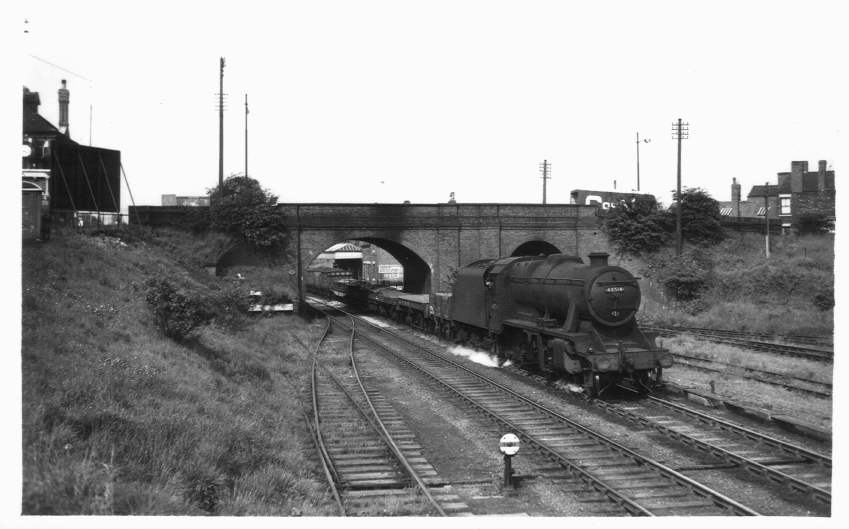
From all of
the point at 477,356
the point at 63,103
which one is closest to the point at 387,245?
the point at 477,356

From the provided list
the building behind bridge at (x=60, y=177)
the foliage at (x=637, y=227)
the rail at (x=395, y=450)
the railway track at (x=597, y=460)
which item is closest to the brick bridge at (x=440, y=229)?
the foliage at (x=637, y=227)

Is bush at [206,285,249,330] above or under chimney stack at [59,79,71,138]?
under

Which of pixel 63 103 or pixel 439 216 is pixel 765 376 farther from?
pixel 439 216

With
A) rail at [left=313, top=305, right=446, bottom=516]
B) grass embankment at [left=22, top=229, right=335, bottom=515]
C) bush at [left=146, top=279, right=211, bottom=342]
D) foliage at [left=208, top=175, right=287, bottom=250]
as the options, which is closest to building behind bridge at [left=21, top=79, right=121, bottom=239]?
grass embankment at [left=22, top=229, right=335, bottom=515]

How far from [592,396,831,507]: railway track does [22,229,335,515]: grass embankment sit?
212 inches

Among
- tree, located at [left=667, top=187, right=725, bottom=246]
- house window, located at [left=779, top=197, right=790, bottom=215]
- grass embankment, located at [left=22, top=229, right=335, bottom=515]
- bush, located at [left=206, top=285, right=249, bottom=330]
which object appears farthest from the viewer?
tree, located at [left=667, top=187, right=725, bottom=246]

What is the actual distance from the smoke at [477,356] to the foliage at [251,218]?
14053 mm

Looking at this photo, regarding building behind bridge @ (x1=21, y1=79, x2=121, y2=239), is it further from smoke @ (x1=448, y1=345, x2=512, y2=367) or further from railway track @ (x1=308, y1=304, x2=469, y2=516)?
smoke @ (x1=448, y1=345, x2=512, y2=367)

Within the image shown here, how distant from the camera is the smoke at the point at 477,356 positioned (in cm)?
1692

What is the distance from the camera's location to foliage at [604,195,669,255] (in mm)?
33500

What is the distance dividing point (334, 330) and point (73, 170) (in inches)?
559

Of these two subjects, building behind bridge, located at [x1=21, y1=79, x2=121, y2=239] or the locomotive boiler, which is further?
the locomotive boiler

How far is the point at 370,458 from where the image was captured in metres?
8.65

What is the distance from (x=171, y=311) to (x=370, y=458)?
7.12 meters
